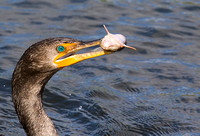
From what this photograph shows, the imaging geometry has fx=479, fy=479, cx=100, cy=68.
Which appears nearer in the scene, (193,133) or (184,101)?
(193,133)

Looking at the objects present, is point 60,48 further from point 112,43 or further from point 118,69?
point 118,69

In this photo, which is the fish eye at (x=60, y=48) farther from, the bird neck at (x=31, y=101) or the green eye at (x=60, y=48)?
the bird neck at (x=31, y=101)

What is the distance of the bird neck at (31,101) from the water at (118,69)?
4.29ft

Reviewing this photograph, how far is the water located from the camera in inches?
314

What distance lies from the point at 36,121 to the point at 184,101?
3.49 m

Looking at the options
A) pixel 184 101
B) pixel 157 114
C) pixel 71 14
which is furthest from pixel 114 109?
pixel 71 14

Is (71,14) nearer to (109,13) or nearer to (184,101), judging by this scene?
(109,13)

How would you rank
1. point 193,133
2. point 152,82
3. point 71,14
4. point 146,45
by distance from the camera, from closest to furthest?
point 193,133, point 152,82, point 146,45, point 71,14

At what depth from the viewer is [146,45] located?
36.5 feet

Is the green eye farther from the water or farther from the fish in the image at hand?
the water

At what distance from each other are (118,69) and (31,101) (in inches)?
158

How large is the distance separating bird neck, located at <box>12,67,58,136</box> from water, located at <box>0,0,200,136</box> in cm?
131

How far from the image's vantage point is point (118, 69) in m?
9.88

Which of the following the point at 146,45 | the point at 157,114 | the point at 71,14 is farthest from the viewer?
the point at 71,14
